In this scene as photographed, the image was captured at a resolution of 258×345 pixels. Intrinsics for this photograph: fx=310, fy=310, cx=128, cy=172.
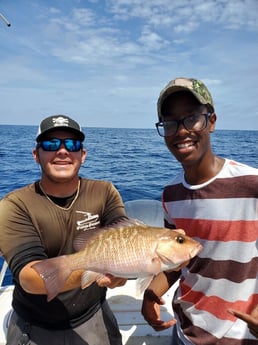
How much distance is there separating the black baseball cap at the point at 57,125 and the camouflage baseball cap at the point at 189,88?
0.86 m

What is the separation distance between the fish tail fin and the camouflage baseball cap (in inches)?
49.2

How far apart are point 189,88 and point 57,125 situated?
3.75ft

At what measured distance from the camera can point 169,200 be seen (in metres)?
2.24

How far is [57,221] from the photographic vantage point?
251cm

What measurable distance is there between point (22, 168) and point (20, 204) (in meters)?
17.1

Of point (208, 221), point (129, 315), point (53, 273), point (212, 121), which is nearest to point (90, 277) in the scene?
point (53, 273)

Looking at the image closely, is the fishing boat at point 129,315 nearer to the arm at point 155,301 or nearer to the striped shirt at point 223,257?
the arm at point 155,301

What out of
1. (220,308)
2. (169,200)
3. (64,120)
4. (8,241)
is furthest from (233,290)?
(64,120)

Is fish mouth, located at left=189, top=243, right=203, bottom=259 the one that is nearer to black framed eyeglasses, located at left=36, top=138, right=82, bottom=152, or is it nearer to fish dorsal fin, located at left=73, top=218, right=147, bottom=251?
fish dorsal fin, located at left=73, top=218, right=147, bottom=251

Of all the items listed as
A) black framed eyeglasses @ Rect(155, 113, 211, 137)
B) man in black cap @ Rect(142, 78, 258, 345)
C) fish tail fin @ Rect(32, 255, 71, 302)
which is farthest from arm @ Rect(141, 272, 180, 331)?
black framed eyeglasses @ Rect(155, 113, 211, 137)

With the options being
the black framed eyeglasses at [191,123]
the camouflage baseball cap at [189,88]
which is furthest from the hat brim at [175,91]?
the black framed eyeglasses at [191,123]

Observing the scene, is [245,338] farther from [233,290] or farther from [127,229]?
[127,229]

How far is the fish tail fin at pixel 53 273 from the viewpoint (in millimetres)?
1964

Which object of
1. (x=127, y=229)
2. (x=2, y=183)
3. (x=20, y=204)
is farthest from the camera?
(x=2, y=183)
